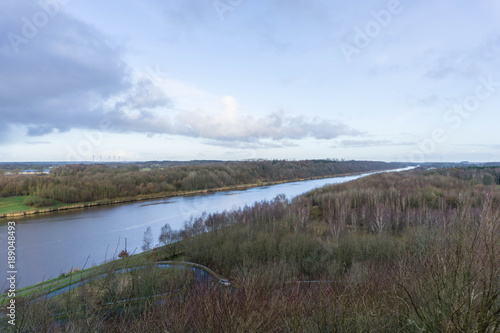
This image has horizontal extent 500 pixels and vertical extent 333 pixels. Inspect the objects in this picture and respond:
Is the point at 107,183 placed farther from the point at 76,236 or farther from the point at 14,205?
the point at 76,236

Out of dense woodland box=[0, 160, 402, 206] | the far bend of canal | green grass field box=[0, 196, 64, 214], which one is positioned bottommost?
the far bend of canal

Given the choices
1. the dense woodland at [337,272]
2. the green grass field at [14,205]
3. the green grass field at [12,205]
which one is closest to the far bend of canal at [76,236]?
the green grass field at [14,205]

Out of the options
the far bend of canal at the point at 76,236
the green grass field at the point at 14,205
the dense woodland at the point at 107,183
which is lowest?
the far bend of canal at the point at 76,236

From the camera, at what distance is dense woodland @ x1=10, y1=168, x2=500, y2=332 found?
2.46 metres

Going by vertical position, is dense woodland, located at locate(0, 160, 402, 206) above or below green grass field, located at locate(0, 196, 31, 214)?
above

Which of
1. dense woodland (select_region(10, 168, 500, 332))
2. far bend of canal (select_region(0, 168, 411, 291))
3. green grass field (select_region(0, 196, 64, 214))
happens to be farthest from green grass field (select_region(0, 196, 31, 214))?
dense woodland (select_region(10, 168, 500, 332))

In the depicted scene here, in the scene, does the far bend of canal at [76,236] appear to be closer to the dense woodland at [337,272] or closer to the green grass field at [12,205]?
the green grass field at [12,205]

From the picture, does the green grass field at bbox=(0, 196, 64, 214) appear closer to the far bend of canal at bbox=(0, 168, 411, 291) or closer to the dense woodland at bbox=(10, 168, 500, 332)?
the far bend of canal at bbox=(0, 168, 411, 291)

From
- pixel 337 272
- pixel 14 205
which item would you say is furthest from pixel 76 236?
pixel 337 272

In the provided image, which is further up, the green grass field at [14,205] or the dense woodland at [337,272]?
the dense woodland at [337,272]

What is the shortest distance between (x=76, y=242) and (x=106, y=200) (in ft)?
76.9

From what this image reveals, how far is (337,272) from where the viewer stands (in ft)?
42.8

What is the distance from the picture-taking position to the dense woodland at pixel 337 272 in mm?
2459

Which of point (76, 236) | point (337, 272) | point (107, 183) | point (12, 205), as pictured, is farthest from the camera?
point (107, 183)
